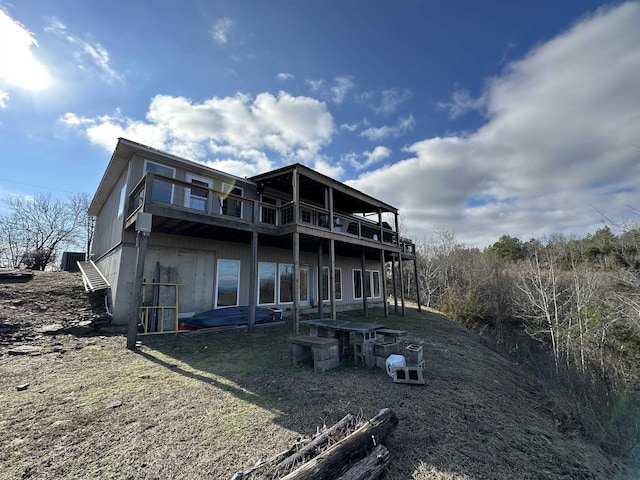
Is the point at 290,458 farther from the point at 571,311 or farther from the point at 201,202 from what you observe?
the point at 571,311

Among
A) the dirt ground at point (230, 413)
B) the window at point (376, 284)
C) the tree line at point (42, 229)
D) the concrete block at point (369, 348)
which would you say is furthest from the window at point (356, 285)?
the tree line at point (42, 229)

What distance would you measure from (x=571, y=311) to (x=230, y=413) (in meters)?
19.1

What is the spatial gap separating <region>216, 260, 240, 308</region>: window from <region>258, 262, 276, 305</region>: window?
1061 mm

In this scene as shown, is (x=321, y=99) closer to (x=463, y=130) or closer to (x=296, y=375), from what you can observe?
(x=463, y=130)

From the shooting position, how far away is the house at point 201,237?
7.91m

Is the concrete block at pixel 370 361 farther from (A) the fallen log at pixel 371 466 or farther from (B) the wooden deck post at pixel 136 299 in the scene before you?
(B) the wooden deck post at pixel 136 299

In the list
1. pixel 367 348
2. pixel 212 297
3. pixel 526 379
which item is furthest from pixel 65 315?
pixel 526 379

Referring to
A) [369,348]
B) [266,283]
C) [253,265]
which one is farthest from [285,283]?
[369,348]

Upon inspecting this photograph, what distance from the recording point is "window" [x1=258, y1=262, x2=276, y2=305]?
11.4 m

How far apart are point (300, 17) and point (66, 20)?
6003mm

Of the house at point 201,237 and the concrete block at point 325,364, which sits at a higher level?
the house at point 201,237

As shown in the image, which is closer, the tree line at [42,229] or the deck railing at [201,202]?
the deck railing at [201,202]

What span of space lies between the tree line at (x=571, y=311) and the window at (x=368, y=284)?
9.50 feet

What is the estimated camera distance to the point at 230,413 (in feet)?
11.9
